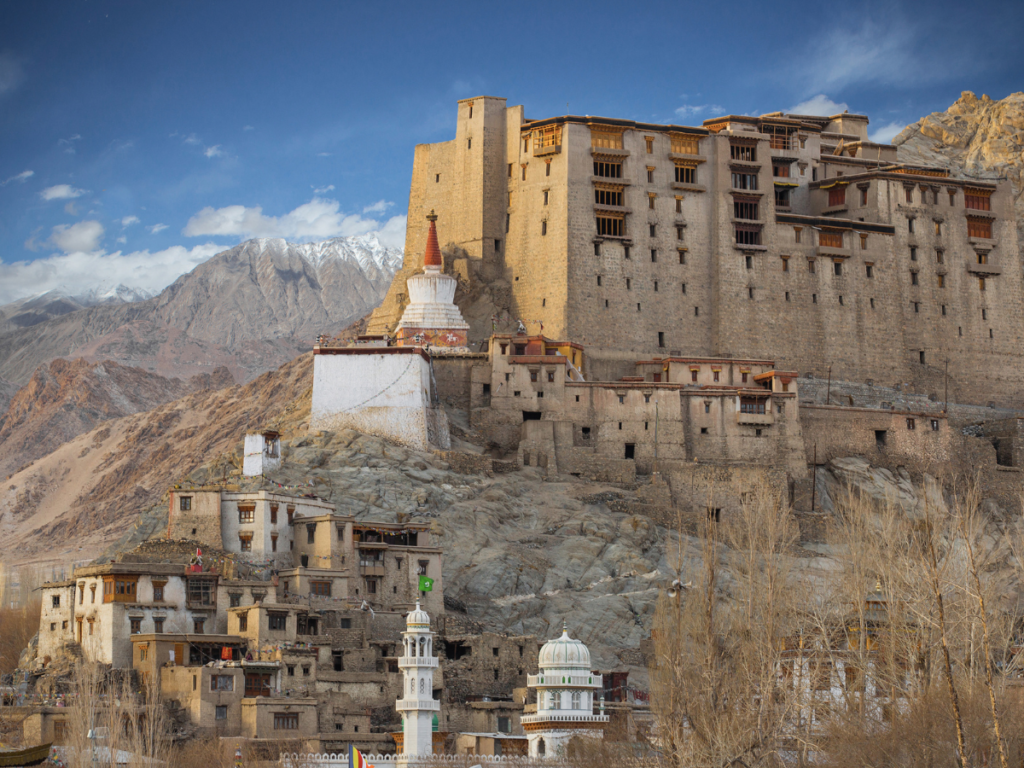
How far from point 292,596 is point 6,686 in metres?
9.83

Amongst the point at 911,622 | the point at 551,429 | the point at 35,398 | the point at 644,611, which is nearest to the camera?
the point at 911,622

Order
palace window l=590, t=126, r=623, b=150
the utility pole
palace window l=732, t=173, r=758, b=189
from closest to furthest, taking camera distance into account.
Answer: the utility pole < palace window l=590, t=126, r=623, b=150 < palace window l=732, t=173, r=758, b=189

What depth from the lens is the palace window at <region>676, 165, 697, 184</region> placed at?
8525 cm

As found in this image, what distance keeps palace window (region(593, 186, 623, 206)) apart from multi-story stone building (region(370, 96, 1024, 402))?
0.39 feet

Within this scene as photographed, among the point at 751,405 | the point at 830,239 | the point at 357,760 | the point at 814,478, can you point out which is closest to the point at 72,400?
the point at 830,239

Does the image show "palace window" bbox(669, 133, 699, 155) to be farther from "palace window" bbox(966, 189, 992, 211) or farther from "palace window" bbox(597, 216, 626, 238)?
"palace window" bbox(966, 189, 992, 211)

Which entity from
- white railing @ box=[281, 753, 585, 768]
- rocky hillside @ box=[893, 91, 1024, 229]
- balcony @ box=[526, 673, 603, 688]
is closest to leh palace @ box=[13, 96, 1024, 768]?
balcony @ box=[526, 673, 603, 688]

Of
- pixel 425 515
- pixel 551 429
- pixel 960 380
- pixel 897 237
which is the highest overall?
pixel 897 237

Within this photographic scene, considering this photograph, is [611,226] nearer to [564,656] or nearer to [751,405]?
[751,405]

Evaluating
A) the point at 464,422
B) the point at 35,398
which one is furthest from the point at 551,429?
the point at 35,398

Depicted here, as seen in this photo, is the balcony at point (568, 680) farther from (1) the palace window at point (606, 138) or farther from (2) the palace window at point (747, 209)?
(2) the palace window at point (747, 209)

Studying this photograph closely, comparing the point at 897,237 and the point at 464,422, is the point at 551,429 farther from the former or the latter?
the point at 897,237

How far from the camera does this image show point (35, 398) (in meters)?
172

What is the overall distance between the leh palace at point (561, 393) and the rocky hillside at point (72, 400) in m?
84.8
